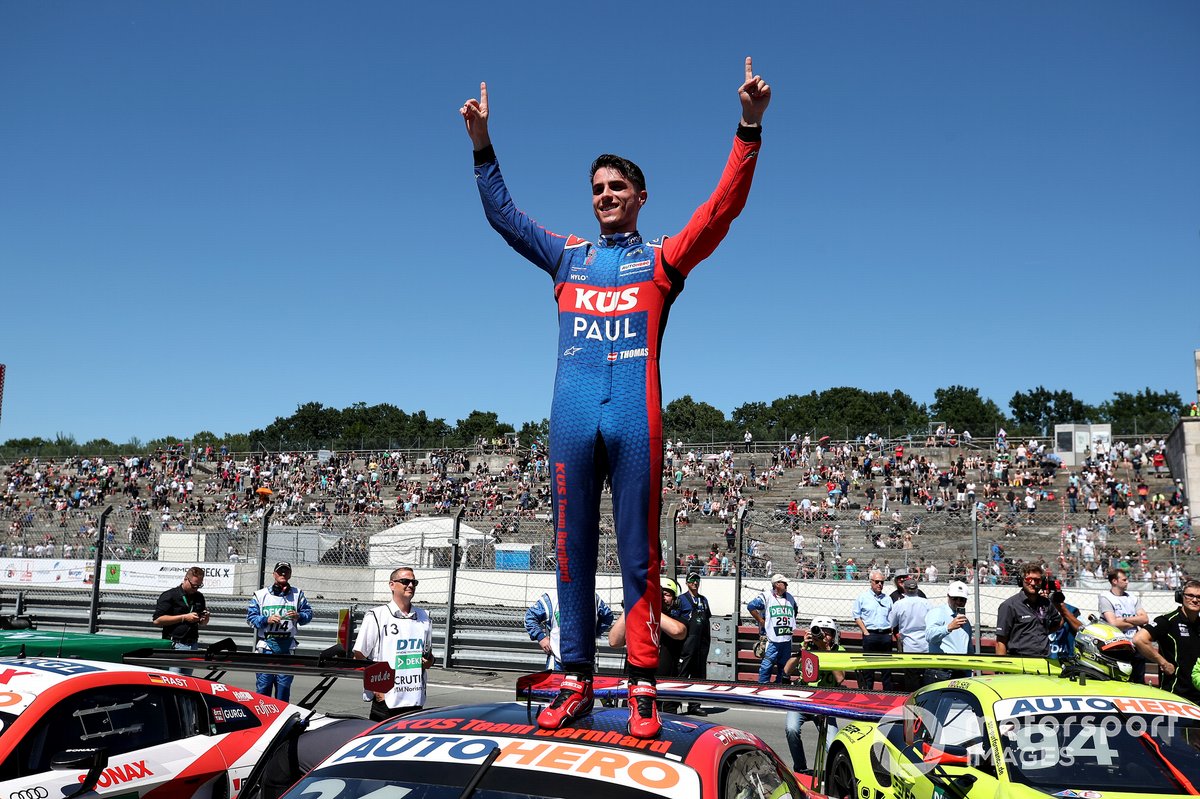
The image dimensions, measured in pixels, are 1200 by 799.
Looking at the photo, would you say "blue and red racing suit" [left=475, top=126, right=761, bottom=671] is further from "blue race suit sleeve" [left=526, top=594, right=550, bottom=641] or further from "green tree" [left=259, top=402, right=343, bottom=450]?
"green tree" [left=259, top=402, right=343, bottom=450]

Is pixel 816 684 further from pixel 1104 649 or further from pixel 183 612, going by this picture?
pixel 183 612

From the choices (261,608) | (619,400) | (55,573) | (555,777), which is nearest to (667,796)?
→ (555,777)

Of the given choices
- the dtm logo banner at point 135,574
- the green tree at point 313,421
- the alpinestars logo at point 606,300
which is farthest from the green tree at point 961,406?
the alpinestars logo at point 606,300

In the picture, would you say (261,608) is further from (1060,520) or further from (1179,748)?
(1060,520)

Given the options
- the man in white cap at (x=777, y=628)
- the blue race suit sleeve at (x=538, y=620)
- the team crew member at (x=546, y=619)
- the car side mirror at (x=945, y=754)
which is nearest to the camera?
the car side mirror at (x=945, y=754)

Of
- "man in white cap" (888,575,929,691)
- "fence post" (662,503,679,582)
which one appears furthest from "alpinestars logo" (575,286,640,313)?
"man in white cap" (888,575,929,691)

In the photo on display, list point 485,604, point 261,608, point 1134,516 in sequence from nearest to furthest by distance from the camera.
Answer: point 261,608 < point 485,604 < point 1134,516

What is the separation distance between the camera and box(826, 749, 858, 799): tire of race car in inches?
247

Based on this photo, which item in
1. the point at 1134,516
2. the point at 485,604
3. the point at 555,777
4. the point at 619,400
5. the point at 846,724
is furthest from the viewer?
the point at 1134,516

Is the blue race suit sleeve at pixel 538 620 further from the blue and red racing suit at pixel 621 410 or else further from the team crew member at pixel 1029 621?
the team crew member at pixel 1029 621

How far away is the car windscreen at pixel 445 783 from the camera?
251 cm

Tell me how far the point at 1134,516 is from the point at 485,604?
18489 millimetres

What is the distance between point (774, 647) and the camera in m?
11.3

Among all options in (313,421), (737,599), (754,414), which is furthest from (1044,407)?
(737,599)
